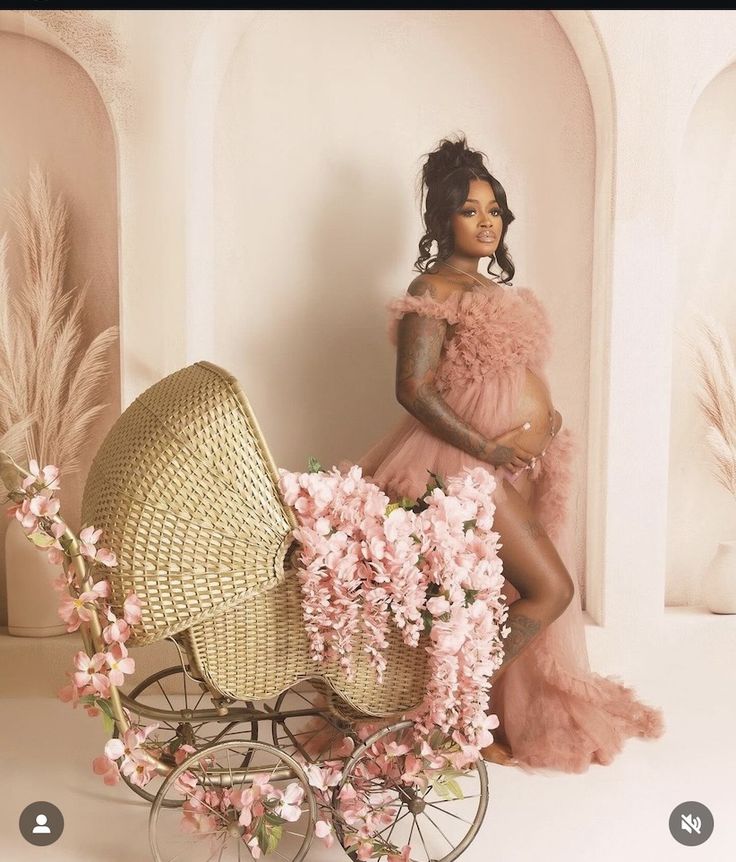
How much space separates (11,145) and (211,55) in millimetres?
783

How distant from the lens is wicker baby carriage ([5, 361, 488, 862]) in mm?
2080

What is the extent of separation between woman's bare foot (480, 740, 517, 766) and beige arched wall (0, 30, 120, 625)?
1809mm

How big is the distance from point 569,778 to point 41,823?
1552 millimetres

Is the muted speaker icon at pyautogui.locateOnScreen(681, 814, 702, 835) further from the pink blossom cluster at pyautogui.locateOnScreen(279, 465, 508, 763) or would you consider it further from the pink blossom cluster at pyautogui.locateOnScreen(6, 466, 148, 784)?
the pink blossom cluster at pyautogui.locateOnScreen(6, 466, 148, 784)

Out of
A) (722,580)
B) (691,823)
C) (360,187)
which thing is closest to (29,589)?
(360,187)

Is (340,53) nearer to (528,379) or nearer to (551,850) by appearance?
(528,379)

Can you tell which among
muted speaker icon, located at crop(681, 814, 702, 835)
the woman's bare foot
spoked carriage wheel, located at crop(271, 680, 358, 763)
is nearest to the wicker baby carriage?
spoked carriage wheel, located at crop(271, 680, 358, 763)

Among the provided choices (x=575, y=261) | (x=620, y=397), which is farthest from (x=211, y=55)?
(x=620, y=397)

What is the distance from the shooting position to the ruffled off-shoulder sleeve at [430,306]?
9.48 feet

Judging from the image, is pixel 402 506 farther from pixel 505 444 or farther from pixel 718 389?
pixel 718 389

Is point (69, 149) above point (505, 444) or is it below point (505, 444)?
above

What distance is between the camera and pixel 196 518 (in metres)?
2.08

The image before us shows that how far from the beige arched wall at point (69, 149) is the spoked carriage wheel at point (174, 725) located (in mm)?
1090

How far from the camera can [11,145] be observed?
321cm
